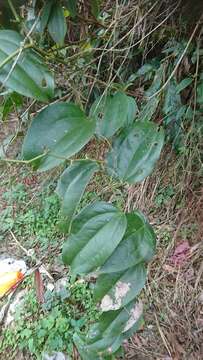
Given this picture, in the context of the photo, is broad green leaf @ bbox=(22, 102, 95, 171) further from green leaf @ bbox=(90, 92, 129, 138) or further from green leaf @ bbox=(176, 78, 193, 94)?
green leaf @ bbox=(176, 78, 193, 94)

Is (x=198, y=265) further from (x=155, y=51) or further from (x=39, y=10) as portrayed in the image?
(x=39, y=10)

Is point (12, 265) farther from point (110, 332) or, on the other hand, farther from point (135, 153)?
point (135, 153)

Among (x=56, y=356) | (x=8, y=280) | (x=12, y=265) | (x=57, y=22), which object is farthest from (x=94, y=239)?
(x=12, y=265)

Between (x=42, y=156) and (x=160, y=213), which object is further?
(x=160, y=213)

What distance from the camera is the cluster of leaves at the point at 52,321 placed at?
1.25 m

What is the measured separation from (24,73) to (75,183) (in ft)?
0.54

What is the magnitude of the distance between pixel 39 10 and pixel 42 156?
1.03 ft

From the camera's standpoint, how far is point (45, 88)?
61cm

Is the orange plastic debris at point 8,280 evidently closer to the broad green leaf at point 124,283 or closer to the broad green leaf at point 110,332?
the broad green leaf at point 110,332

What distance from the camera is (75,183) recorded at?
0.62 meters

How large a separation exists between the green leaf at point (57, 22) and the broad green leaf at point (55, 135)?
195 mm

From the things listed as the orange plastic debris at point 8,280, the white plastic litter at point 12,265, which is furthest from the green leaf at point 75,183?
the white plastic litter at point 12,265

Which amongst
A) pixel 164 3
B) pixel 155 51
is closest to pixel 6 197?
pixel 155 51

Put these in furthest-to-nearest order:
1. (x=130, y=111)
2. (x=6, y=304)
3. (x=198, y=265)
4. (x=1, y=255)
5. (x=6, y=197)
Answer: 1. (x=6, y=197)
2. (x=1, y=255)
3. (x=6, y=304)
4. (x=198, y=265)
5. (x=130, y=111)
